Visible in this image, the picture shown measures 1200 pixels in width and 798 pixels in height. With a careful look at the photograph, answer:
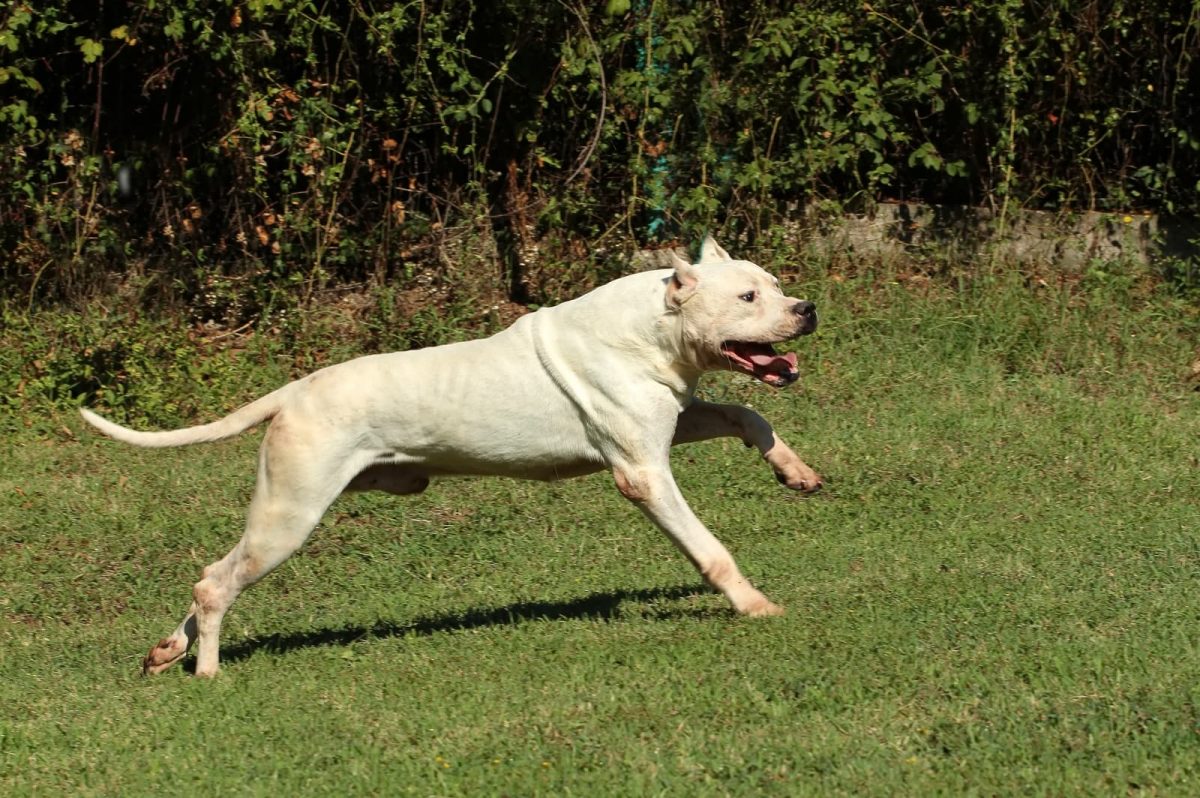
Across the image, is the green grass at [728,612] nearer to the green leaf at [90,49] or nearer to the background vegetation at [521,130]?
the background vegetation at [521,130]

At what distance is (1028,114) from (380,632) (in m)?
6.91

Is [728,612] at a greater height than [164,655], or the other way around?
[728,612]

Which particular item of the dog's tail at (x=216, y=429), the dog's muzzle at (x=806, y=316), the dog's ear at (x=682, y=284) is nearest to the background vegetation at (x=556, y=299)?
the dog's tail at (x=216, y=429)

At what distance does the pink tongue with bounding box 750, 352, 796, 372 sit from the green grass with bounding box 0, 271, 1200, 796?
992 mm

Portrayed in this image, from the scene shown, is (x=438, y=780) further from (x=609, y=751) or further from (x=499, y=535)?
(x=499, y=535)

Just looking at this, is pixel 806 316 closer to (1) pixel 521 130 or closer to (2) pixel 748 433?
(2) pixel 748 433

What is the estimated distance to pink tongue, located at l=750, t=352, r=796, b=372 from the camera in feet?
21.6

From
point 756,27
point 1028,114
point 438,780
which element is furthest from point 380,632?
point 1028,114

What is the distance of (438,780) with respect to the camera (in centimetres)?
523

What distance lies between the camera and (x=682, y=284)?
654 centimetres

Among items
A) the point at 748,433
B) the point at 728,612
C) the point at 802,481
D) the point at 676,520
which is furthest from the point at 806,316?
the point at 728,612

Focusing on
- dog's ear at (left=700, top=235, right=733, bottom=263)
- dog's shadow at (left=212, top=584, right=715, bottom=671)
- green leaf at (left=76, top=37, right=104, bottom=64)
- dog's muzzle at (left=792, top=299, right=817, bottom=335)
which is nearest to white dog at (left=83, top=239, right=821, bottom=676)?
dog's muzzle at (left=792, top=299, right=817, bottom=335)

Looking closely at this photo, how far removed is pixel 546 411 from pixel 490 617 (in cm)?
116

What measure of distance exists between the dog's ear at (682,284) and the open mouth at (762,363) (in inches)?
10.2
